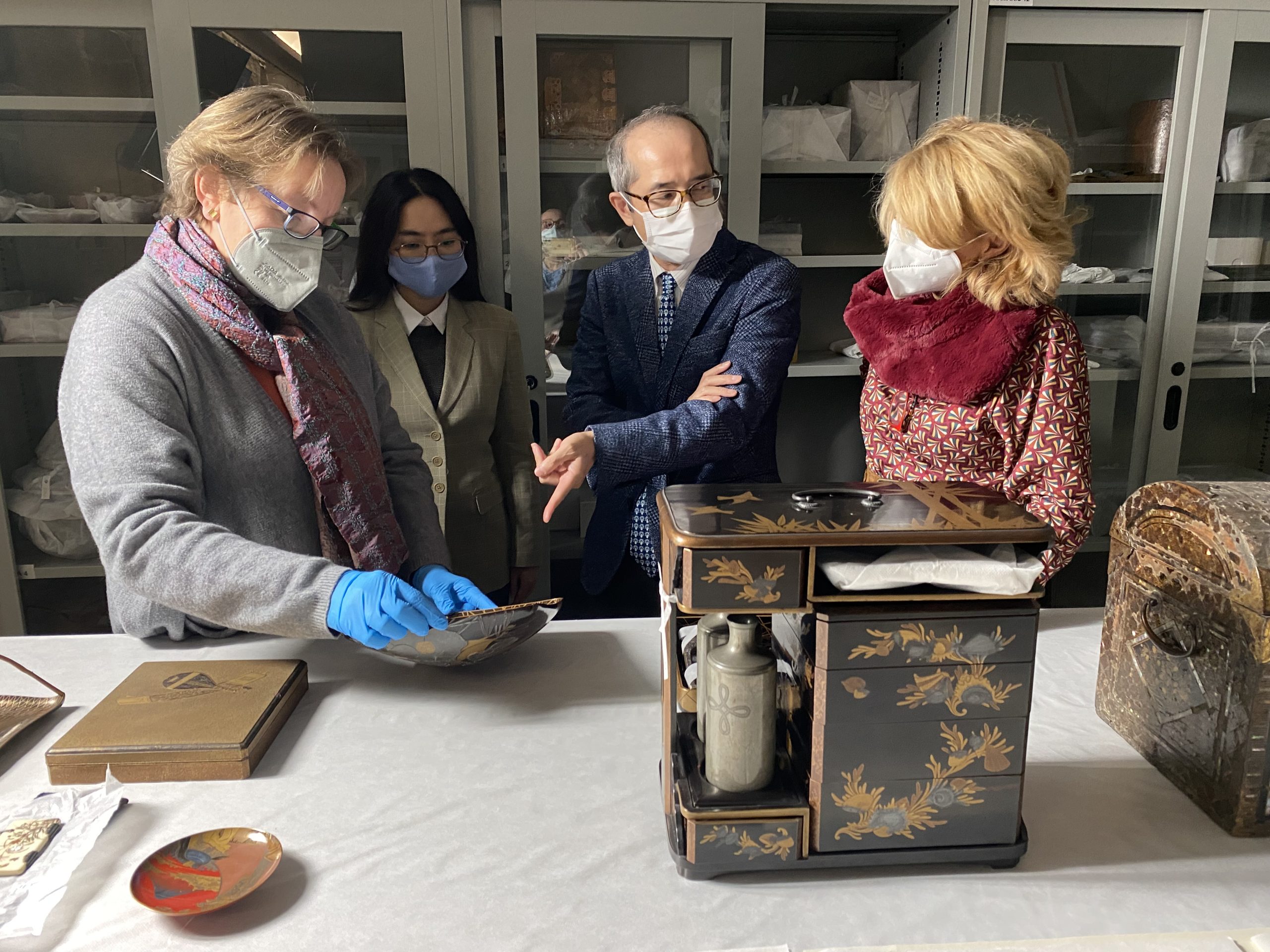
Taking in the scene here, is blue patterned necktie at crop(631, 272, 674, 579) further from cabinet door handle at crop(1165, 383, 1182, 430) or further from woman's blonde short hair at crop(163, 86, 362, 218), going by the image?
cabinet door handle at crop(1165, 383, 1182, 430)

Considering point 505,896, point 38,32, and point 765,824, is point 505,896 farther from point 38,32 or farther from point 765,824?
point 38,32

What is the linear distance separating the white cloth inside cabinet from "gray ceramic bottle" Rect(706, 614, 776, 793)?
9 centimetres

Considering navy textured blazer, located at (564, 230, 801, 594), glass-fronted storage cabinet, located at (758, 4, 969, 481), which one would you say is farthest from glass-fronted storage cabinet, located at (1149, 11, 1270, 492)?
navy textured blazer, located at (564, 230, 801, 594)

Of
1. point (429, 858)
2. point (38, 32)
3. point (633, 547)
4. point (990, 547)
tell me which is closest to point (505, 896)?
point (429, 858)

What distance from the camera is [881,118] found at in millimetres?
2357

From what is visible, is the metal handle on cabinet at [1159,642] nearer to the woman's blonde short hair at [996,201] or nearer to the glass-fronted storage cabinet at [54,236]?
the woman's blonde short hair at [996,201]

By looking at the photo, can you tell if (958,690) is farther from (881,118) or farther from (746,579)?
(881,118)

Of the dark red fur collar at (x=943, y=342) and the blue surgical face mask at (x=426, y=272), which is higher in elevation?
the blue surgical face mask at (x=426, y=272)

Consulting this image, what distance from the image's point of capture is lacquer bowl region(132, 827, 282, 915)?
2.23 ft

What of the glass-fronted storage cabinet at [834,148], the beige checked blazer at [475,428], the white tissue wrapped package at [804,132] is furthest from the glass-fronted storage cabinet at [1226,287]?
the beige checked blazer at [475,428]

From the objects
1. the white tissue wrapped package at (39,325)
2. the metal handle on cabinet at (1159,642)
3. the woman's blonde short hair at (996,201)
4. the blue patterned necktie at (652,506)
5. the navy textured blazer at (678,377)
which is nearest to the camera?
the metal handle on cabinet at (1159,642)

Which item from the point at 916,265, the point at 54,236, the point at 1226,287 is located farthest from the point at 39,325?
the point at 1226,287

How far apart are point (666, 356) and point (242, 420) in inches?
30.9

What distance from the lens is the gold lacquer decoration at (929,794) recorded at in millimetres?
730
